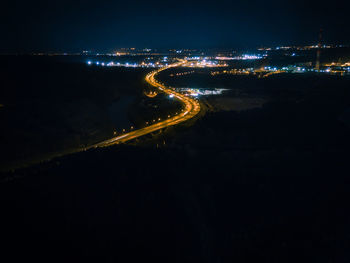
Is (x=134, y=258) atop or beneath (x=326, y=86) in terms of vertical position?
beneath

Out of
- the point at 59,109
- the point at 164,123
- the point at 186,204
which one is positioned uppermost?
the point at 59,109

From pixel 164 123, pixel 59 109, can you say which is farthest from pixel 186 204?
pixel 59 109

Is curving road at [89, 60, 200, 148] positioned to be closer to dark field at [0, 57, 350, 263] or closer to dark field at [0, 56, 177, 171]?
dark field at [0, 56, 177, 171]

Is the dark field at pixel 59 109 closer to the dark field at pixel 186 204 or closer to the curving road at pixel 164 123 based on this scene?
the curving road at pixel 164 123

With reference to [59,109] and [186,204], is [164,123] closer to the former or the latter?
[59,109]

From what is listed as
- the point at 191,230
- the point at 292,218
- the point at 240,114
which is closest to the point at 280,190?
the point at 292,218

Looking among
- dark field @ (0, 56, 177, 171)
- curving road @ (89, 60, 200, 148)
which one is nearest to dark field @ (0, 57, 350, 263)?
curving road @ (89, 60, 200, 148)

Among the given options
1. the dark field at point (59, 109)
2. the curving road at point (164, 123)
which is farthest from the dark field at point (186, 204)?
the dark field at point (59, 109)

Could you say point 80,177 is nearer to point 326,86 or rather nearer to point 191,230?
point 191,230

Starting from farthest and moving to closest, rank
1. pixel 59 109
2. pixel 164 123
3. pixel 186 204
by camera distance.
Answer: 1. pixel 59 109
2. pixel 164 123
3. pixel 186 204
